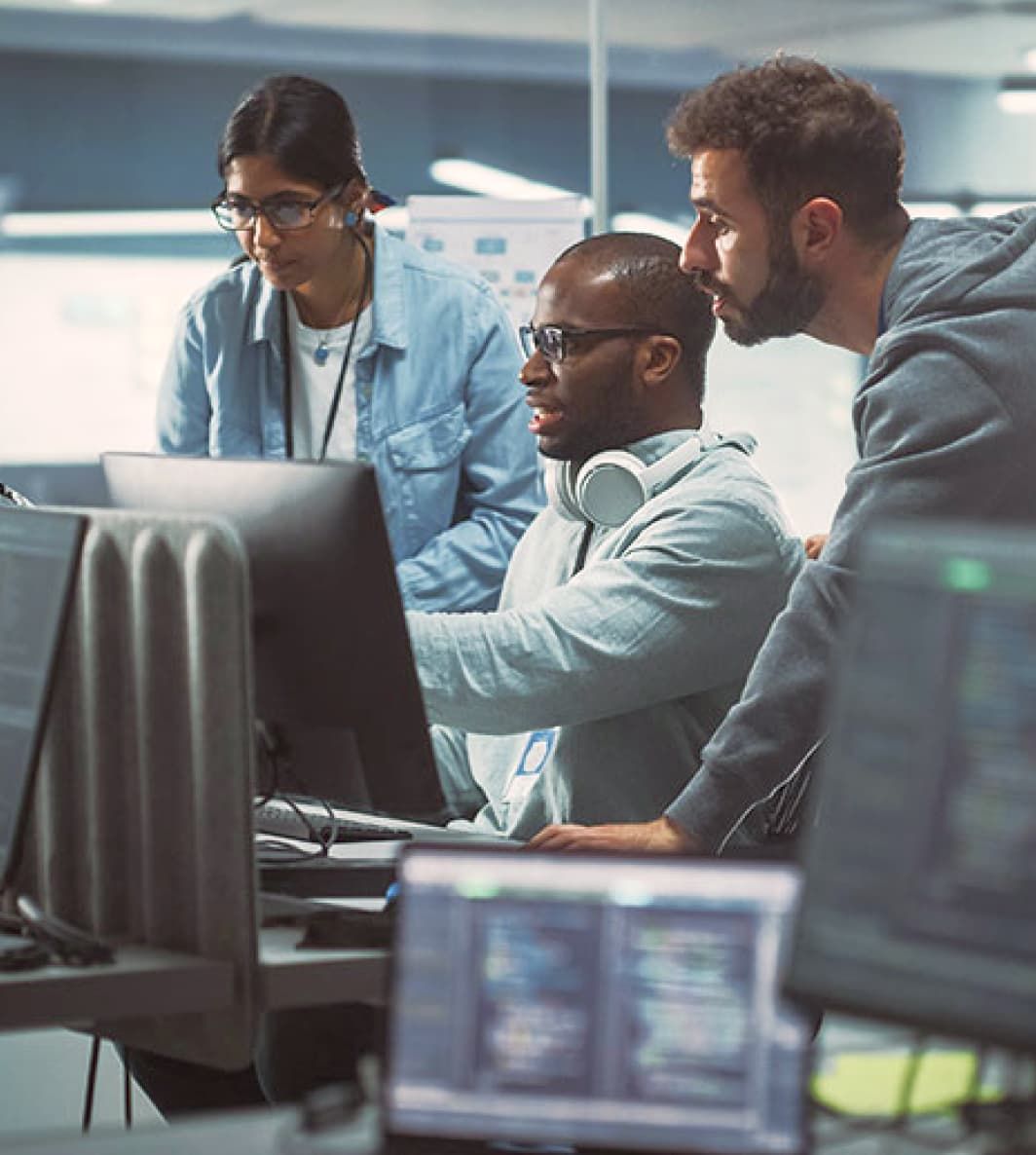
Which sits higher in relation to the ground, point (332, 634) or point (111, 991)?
point (332, 634)

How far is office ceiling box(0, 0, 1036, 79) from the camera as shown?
5348 mm

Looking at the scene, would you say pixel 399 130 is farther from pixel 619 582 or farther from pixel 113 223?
pixel 619 582

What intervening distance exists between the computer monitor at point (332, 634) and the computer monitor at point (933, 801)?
2.32 ft

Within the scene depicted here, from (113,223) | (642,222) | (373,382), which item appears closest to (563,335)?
(373,382)

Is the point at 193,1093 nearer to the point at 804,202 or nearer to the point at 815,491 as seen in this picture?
the point at 804,202

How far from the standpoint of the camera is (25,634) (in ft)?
5.81

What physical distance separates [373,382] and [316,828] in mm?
1057

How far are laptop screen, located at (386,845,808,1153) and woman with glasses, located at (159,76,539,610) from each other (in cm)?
184

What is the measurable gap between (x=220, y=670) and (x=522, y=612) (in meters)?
0.62

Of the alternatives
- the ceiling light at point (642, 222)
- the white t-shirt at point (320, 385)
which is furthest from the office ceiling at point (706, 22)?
the white t-shirt at point (320, 385)

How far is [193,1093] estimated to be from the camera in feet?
8.52

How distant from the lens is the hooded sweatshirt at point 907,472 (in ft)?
6.45

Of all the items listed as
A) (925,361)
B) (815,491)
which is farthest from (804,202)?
(815,491)

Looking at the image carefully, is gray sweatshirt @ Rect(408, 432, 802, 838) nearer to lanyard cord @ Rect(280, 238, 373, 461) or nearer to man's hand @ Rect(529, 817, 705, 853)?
man's hand @ Rect(529, 817, 705, 853)
